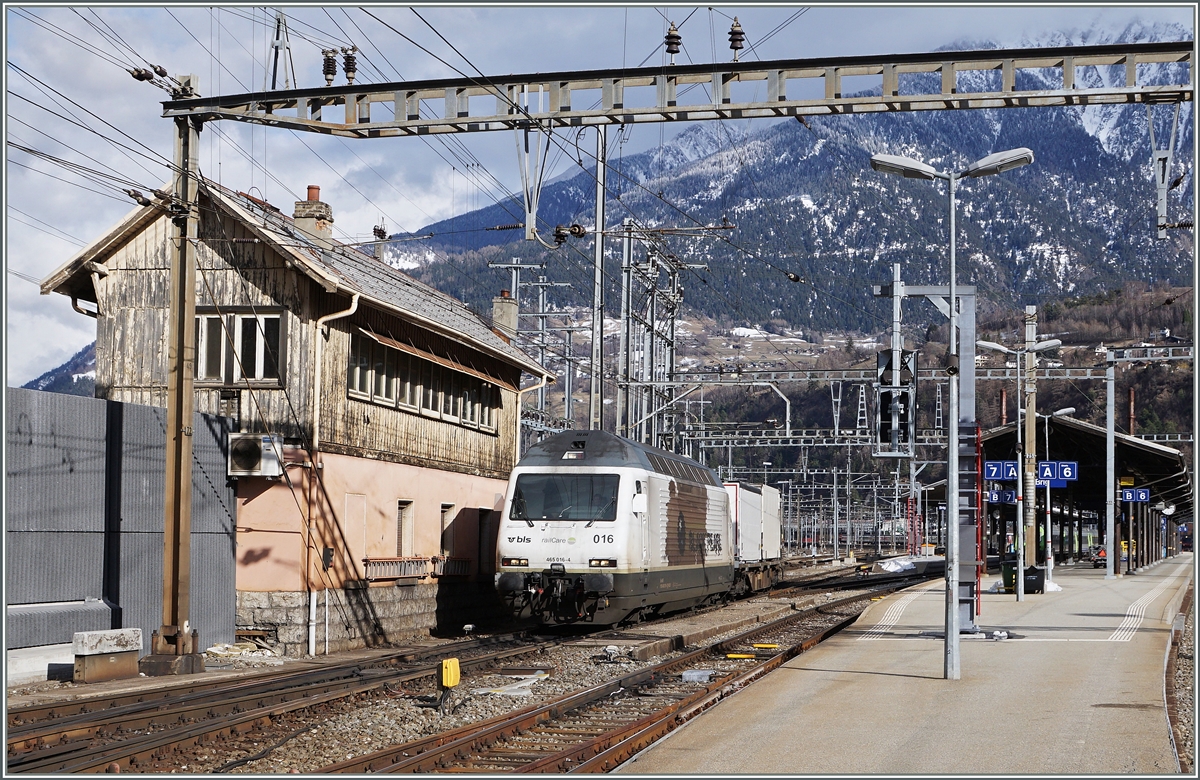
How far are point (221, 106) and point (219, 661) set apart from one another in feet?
27.1

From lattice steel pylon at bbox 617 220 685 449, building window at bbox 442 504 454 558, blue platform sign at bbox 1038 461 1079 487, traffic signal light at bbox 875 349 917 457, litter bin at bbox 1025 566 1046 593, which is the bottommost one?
litter bin at bbox 1025 566 1046 593

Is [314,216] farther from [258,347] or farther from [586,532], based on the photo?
[586,532]

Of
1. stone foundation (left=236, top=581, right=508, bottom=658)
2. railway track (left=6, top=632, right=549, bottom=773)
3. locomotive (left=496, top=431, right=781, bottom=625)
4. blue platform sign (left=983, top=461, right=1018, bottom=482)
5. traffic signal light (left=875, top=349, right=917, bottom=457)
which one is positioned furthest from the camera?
blue platform sign (left=983, top=461, right=1018, bottom=482)

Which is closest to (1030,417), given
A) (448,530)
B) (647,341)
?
(647,341)

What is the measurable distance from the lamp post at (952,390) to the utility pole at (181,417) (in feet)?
30.8

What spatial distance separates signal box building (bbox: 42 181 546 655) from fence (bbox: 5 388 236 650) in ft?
2.68

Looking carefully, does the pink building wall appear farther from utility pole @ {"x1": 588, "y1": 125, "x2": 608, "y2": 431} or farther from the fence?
utility pole @ {"x1": 588, "y1": 125, "x2": 608, "y2": 431}

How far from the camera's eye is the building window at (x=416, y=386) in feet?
76.3

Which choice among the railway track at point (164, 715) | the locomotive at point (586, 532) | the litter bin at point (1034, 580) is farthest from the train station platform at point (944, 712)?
the litter bin at point (1034, 580)

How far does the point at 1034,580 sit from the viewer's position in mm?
33969

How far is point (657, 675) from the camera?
17062 millimetres

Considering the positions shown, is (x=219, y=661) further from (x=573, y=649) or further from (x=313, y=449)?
(x=573, y=649)

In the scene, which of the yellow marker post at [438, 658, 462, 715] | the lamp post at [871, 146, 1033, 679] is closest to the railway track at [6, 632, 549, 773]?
the yellow marker post at [438, 658, 462, 715]

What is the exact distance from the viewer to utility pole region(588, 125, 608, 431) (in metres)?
26.9
